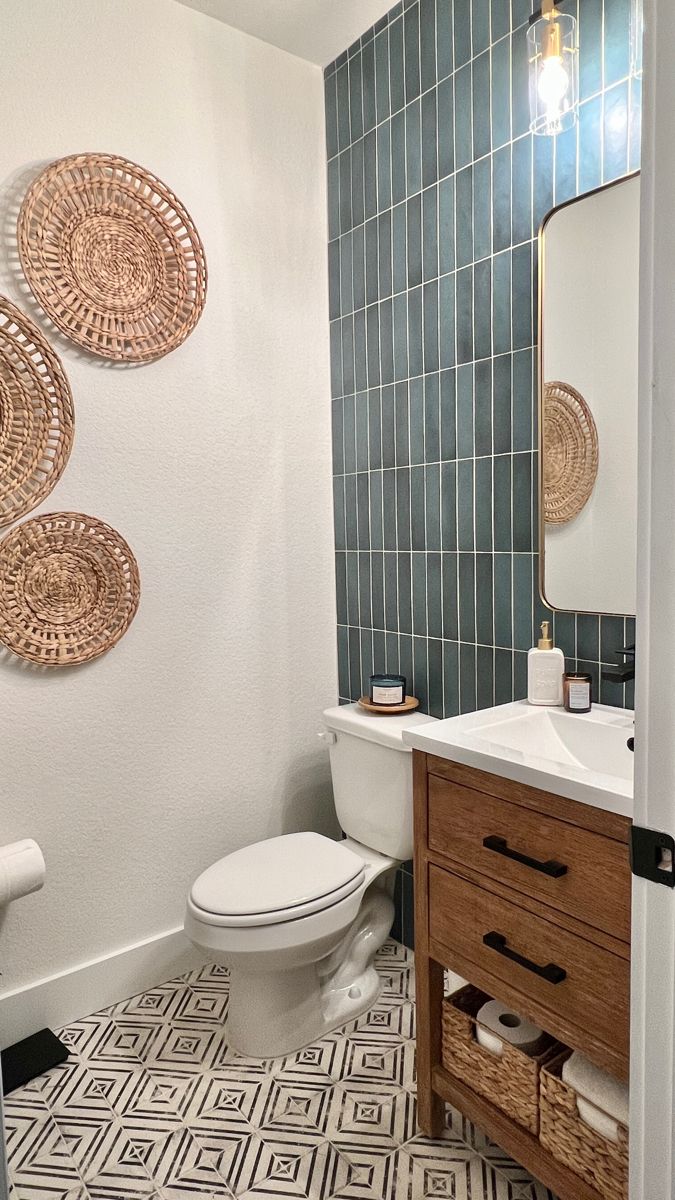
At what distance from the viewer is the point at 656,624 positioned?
2.42ft

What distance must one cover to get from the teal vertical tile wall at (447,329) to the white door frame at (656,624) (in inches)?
34.4

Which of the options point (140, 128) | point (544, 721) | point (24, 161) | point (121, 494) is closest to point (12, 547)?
point (121, 494)

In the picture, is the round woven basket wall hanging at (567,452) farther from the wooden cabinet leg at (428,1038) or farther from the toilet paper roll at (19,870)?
the toilet paper roll at (19,870)

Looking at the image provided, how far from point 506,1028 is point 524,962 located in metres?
0.24

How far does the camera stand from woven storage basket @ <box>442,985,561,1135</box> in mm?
1362

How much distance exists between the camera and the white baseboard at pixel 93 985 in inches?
74.4

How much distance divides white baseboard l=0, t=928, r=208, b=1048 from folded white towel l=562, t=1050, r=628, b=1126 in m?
1.22

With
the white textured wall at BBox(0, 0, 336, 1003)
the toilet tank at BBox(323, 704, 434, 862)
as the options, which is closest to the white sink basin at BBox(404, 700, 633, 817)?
the toilet tank at BBox(323, 704, 434, 862)

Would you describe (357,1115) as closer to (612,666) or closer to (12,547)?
(612,666)

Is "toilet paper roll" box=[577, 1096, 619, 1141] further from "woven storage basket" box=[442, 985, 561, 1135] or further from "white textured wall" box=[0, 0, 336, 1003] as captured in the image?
"white textured wall" box=[0, 0, 336, 1003]

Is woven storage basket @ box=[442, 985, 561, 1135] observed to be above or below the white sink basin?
below

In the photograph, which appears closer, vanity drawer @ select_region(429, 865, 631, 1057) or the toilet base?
vanity drawer @ select_region(429, 865, 631, 1057)

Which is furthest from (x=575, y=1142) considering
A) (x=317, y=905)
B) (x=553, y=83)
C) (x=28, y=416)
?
(x=553, y=83)

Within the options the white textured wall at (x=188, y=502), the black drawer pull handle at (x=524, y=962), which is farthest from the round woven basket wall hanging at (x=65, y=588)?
the black drawer pull handle at (x=524, y=962)
